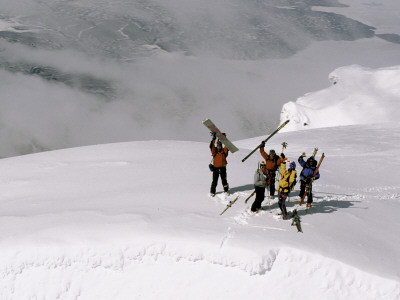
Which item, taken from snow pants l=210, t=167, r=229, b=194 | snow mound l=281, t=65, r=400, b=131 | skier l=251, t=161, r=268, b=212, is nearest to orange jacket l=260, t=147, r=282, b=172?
skier l=251, t=161, r=268, b=212

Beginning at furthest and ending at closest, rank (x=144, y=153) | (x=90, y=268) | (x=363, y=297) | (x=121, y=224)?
(x=144, y=153) < (x=121, y=224) < (x=90, y=268) < (x=363, y=297)

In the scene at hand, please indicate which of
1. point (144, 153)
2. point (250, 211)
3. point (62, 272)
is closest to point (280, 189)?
point (250, 211)

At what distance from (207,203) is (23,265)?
5497 mm

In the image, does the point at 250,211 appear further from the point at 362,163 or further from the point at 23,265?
the point at 362,163

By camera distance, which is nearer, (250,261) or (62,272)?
(250,261)

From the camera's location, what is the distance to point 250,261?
348 inches

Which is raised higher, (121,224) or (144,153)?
(144,153)

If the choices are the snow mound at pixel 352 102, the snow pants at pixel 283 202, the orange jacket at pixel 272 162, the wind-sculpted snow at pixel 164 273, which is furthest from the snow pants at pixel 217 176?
the snow mound at pixel 352 102

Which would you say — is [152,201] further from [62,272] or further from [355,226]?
[355,226]

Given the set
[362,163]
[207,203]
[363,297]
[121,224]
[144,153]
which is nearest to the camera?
[363,297]

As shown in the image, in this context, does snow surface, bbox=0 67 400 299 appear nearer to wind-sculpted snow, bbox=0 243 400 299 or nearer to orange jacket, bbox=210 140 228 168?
wind-sculpted snow, bbox=0 243 400 299

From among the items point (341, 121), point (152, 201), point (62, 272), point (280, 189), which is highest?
point (341, 121)

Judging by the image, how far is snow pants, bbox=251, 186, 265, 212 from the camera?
1112 centimetres

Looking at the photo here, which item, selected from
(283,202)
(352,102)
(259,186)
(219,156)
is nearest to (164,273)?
(259,186)
